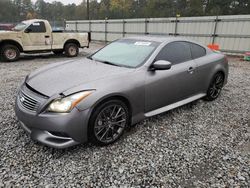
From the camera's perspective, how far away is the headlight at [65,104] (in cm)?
219

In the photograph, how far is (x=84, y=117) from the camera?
7.38ft

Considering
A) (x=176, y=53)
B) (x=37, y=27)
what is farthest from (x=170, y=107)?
(x=37, y=27)

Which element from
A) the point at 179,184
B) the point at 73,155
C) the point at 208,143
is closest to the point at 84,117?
the point at 73,155

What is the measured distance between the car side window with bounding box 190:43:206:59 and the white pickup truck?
23.4 ft

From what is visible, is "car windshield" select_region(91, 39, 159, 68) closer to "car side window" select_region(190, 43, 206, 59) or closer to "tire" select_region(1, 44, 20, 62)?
"car side window" select_region(190, 43, 206, 59)

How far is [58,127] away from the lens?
2.16 m

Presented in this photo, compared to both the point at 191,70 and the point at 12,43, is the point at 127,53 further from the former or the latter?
the point at 12,43

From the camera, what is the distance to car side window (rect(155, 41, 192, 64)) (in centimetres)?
315

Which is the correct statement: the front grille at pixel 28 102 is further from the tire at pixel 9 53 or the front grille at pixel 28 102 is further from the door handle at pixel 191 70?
the tire at pixel 9 53

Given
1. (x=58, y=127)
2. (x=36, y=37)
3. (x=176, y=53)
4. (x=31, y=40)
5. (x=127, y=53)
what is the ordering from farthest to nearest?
(x=36, y=37)
(x=31, y=40)
(x=176, y=53)
(x=127, y=53)
(x=58, y=127)

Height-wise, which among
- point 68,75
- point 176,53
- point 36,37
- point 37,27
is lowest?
point 68,75

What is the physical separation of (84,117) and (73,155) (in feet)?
1.79

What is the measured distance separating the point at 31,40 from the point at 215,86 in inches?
299

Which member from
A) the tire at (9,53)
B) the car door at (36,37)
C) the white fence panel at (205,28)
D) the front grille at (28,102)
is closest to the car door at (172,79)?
the front grille at (28,102)
